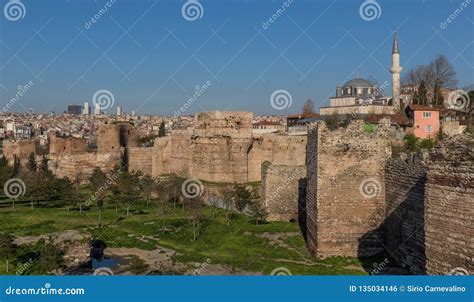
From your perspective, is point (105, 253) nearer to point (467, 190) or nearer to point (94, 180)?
point (467, 190)

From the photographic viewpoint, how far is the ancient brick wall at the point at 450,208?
324 inches

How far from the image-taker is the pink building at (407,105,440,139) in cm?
3241

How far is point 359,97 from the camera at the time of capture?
56875 millimetres

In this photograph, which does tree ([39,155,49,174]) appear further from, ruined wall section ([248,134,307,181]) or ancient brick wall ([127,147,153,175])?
ruined wall section ([248,134,307,181])

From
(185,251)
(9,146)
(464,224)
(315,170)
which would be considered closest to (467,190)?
(464,224)

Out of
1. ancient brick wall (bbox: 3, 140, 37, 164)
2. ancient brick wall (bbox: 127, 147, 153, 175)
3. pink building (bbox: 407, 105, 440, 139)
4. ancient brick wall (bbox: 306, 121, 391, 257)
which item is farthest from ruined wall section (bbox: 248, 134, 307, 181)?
ancient brick wall (bbox: 3, 140, 37, 164)

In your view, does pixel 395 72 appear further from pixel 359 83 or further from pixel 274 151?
pixel 274 151

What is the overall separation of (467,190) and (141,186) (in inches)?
980
